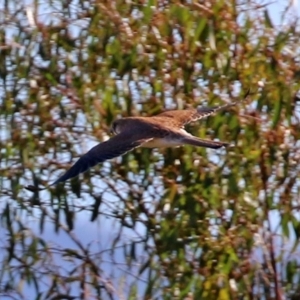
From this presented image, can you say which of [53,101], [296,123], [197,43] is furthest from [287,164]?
[53,101]

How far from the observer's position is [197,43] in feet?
21.5

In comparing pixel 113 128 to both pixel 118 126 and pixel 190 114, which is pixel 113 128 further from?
pixel 190 114

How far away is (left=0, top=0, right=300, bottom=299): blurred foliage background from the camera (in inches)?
257

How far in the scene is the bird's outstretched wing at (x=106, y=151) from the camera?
6.02 metres

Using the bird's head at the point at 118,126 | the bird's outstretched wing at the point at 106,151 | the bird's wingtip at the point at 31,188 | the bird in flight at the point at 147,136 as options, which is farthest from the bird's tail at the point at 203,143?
the bird's wingtip at the point at 31,188

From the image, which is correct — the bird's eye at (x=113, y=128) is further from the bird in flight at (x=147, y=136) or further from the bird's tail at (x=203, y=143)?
the bird's tail at (x=203, y=143)

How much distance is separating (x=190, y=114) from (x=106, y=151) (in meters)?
0.68

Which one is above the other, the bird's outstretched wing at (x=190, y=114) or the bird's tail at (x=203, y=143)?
the bird's outstretched wing at (x=190, y=114)

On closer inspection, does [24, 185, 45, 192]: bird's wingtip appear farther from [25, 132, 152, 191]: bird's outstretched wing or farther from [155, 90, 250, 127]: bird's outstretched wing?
[155, 90, 250, 127]: bird's outstretched wing

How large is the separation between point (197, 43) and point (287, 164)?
70 cm

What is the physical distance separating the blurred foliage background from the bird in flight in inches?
2.5

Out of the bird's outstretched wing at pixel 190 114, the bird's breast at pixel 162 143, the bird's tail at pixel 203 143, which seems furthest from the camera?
the bird's outstretched wing at pixel 190 114

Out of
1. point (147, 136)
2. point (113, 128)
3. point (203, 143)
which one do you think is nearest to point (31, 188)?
point (113, 128)

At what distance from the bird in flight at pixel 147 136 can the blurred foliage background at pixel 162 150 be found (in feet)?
0.21
